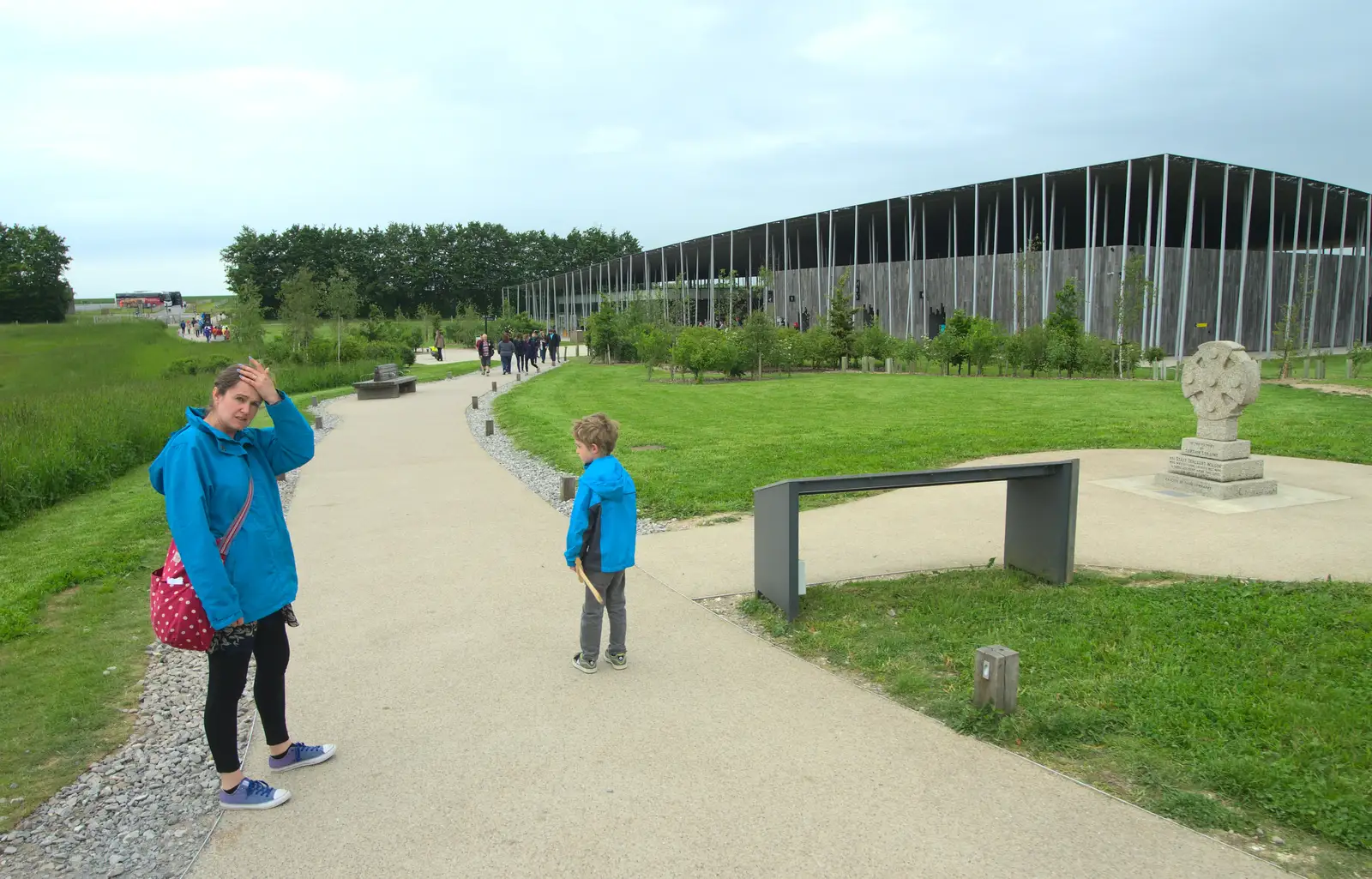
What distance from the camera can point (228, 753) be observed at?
3.53 m

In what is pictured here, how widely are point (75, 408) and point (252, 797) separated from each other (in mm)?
13729

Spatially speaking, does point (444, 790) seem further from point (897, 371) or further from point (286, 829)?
point (897, 371)

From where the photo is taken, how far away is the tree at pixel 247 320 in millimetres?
31516

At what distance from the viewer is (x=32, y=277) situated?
1719 cm

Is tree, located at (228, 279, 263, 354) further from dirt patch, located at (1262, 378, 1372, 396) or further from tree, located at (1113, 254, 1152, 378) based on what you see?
dirt patch, located at (1262, 378, 1372, 396)

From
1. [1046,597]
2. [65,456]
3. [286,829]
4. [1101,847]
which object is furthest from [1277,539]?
[65,456]

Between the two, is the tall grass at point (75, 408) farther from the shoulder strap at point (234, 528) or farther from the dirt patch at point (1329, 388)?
the dirt patch at point (1329, 388)

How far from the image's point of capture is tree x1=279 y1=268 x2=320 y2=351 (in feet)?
111

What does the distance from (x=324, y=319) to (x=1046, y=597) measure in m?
40.4

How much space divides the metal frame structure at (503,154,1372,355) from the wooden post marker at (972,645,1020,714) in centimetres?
3110

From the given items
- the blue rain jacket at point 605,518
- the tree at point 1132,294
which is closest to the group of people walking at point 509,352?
the tree at point 1132,294

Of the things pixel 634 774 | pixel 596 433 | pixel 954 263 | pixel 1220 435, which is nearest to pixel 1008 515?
pixel 596 433

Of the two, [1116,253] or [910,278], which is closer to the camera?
[1116,253]

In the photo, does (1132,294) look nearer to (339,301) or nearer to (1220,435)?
(1220,435)
